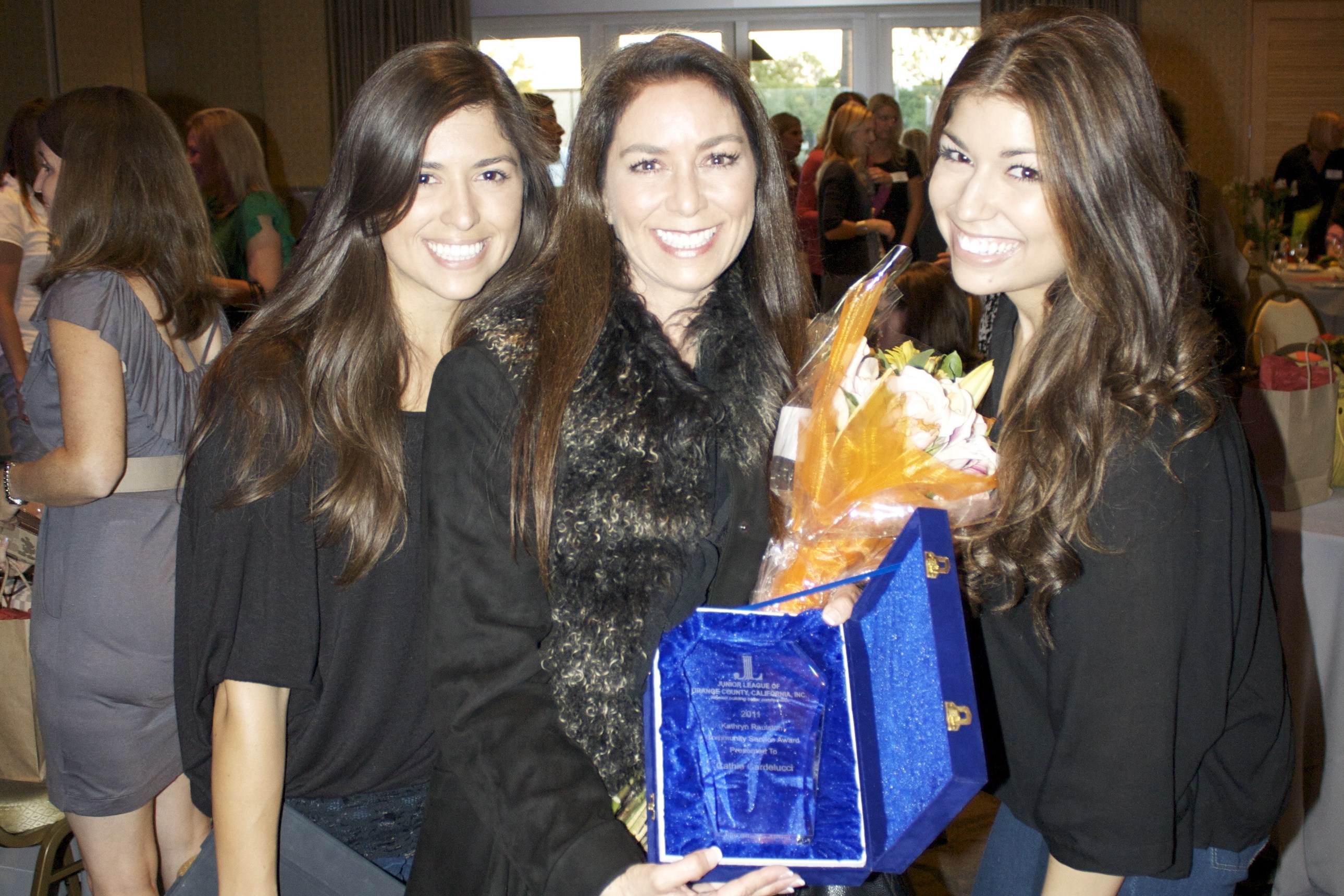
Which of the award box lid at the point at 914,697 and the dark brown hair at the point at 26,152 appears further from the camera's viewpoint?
the dark brown hair at the point at 26,152

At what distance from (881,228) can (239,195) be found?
3.88m

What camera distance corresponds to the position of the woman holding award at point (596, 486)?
3.84 feet

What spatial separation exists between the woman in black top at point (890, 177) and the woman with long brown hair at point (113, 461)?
5715mm

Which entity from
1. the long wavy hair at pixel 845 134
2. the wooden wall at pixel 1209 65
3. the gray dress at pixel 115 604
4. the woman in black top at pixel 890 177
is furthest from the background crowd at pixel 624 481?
the wooden wall at pixel 1209 65

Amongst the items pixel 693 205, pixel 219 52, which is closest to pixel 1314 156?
pixel 693 205

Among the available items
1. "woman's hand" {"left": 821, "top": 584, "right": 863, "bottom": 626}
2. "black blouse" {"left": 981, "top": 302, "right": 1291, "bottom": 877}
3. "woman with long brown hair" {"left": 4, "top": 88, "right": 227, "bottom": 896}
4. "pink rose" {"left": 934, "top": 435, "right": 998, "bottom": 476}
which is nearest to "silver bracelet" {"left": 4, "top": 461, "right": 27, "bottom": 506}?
"woman with long brown hair" {"left": 4, "top": 88, "right": 227, "bottom": 896}

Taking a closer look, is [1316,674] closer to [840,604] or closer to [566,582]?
[840,604]

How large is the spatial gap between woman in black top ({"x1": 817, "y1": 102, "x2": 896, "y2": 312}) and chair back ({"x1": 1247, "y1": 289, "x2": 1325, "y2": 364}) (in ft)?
11.0

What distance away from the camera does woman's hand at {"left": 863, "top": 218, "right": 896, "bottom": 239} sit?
638cm

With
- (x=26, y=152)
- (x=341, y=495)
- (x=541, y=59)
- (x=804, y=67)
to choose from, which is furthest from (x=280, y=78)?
(x=341, y=495)

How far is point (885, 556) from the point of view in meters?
1.09

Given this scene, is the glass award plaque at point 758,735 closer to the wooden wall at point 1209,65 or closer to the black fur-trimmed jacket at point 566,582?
the black fur-trimmed jacket at point 566,582

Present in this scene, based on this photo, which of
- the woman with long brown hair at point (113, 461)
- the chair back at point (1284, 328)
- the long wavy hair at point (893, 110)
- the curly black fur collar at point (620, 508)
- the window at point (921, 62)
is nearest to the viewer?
the curly black fur collar at point (620, 508)

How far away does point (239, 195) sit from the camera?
439 centimetres
